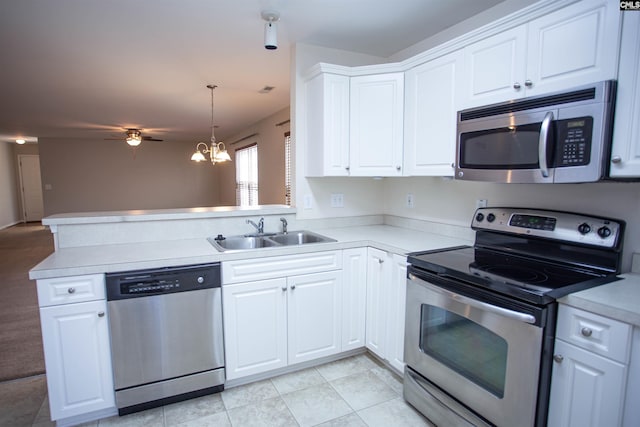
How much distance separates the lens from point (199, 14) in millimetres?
2369

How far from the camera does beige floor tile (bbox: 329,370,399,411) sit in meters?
2.09

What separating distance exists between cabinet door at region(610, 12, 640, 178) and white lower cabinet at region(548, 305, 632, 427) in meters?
0.62

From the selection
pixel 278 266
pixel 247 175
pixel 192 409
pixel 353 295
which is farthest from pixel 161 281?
pixel 247 175

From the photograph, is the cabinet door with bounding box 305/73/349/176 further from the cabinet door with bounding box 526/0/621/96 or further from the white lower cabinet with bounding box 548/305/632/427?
the white lower cabinet with bounding box 548/305/632/427

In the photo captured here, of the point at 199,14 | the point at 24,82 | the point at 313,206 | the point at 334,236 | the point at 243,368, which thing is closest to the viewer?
the point at 243,368

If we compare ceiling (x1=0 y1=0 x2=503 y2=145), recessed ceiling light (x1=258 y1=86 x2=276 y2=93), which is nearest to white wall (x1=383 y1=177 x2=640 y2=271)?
ceiling (x1=0 y1=0 x2=503 y2=145)

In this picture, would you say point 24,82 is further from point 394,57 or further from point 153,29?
point 394,57

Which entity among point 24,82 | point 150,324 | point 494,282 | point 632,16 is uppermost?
point 24,82

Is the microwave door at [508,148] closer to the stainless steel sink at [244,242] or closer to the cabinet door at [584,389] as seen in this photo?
the cabinet door at [584,389]

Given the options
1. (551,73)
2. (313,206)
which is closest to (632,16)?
(551,73)

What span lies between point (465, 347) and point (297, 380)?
115 cm

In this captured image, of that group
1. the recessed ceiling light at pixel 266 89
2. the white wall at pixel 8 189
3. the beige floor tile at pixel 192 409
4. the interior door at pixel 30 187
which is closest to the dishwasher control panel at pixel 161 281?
the beige floor tile at pixel 192 409

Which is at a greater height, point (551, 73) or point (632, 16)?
point (632, 16)

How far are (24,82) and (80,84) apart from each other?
1.81ft
